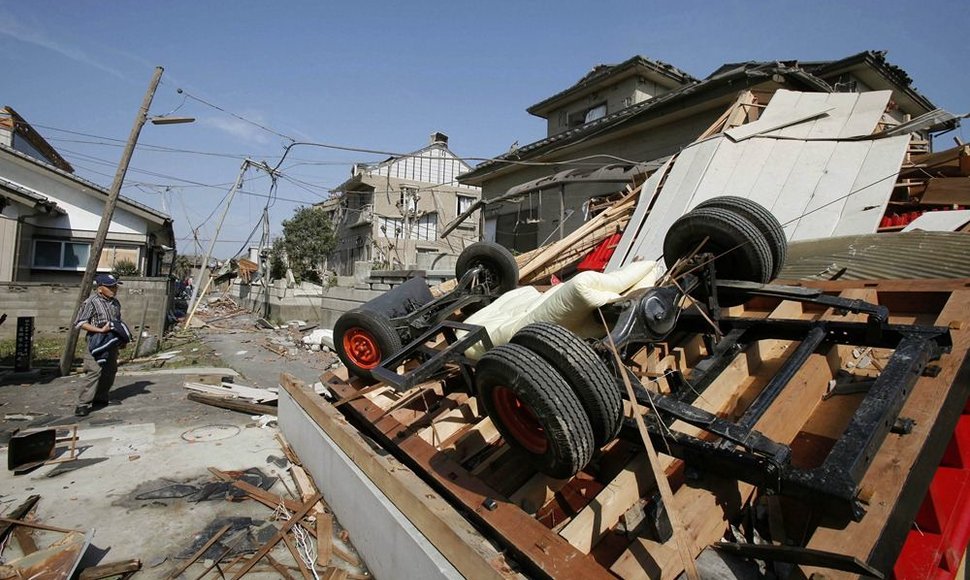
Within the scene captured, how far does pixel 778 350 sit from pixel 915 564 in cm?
122

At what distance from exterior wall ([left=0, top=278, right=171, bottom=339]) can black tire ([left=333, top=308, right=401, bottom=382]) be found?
9.61 m

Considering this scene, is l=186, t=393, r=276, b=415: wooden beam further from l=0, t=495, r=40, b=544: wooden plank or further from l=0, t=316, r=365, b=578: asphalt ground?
l=0, t=495, r=40, b=544: wooden plank

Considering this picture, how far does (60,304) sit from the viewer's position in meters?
Answer: 11.1

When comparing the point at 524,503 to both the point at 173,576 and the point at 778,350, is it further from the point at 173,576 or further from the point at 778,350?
the point at 173,576

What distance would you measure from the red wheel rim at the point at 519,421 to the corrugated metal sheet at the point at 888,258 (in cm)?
246

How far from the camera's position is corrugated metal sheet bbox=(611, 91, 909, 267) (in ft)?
15.7

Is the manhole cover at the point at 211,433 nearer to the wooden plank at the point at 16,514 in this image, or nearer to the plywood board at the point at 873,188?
the wooden plank at the point at 16,514

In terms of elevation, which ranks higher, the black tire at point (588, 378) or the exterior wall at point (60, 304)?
the black tire at point (588, 378)

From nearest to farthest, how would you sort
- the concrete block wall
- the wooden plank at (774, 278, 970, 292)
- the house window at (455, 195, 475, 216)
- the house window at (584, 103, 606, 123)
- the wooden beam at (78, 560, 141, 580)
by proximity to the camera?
Result: the wooden plank at (774, 278, 970, 292) → the wooden beam at (78, 560, 141, 580) → the concrete block wall → the house window at (584, 103, 606, 123) → the house window at (455, 195, 475, 216)

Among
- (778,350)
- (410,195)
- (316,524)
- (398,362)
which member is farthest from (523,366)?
(410,195)

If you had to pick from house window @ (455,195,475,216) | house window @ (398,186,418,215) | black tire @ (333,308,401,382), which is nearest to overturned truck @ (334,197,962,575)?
black tire @ (333,308,401,382)

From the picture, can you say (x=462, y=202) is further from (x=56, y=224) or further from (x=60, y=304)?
(x=60, y=304)

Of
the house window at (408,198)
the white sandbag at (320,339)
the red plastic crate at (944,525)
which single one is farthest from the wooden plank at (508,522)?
the house window at (408,198)

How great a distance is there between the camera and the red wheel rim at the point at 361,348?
13.1 feet
